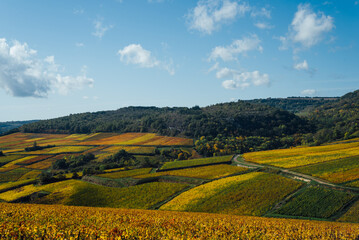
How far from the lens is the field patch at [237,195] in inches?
1542

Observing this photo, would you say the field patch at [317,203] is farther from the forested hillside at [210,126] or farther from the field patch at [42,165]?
the forested hillside at [210,126]

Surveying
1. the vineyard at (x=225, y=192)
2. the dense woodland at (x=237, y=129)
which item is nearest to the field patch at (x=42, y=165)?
the vineyard at (x=225, y=192)

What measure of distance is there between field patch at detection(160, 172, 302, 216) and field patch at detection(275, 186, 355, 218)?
2528 mm

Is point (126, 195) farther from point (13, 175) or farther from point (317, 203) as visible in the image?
point (13, 175)

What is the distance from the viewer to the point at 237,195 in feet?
144

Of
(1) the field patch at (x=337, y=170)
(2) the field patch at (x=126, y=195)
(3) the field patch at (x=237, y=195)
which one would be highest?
(1) the field patch at (x=337, y=170)

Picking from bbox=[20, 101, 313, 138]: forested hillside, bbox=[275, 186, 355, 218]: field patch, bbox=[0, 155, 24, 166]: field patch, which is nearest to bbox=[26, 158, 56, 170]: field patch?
bbox=[0, 155, 24, 166]: field patch

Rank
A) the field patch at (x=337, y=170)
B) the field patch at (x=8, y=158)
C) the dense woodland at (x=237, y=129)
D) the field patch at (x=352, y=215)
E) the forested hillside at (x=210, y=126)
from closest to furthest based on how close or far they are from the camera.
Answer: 1. the field patch at (x=352, y=215)
2. the field patch at (x=337, y=170)
3. the field patch at (x=8, y=158)
4. the dense woodland at (x=237, y=129)
5. the forested hillside at (x=210, y=126)

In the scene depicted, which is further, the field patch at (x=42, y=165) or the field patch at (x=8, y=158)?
the field patch at (x=8, y=158)

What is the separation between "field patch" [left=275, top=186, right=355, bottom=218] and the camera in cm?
3500

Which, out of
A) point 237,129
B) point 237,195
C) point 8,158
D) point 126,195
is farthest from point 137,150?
point 237,129

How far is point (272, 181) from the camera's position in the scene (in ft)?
162

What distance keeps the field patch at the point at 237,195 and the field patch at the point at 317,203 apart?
2528 mm

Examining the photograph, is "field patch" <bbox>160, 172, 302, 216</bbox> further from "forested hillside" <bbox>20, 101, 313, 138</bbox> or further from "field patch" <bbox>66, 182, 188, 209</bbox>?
"forested hillside" <bbox>20, 101, 313, 138</bbox>
